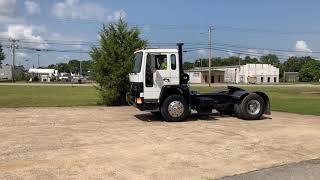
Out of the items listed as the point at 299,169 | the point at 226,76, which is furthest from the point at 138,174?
the point at 226,76

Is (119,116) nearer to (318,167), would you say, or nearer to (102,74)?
(102,74)

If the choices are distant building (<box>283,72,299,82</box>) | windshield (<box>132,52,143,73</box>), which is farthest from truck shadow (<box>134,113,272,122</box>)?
distant building (<box>283,72,299,82</box>)

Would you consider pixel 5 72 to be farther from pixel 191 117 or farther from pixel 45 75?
pixel 191 117

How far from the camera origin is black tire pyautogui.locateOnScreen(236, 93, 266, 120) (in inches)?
745

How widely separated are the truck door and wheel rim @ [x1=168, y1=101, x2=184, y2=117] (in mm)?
616

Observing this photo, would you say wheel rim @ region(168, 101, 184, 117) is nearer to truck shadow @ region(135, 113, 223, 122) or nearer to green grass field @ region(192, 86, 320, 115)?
truck shadow @ region(135, 113, 223, 122)

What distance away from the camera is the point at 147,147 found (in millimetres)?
11922

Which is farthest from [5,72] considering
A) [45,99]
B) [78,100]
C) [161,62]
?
[161,62]

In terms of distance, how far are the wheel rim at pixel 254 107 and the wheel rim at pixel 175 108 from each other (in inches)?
115

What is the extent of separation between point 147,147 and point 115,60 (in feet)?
49.7

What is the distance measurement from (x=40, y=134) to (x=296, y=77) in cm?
16226

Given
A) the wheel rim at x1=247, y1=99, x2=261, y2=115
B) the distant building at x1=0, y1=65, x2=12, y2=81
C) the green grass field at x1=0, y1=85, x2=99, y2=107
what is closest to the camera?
the wheel rim at x1=247, y1=99, x2=261, y2=115

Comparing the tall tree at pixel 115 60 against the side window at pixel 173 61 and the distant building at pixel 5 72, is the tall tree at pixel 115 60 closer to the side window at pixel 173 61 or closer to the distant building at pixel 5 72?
the side window at pixel 173 61

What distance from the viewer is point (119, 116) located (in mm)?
19984
